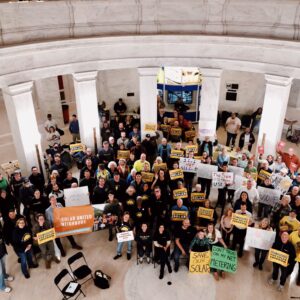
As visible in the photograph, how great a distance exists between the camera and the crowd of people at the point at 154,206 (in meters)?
9.74

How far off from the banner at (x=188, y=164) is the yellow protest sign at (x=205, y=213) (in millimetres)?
2459

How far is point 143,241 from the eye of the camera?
10.1 metres

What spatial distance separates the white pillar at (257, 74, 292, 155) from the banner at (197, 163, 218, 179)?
3054 mm

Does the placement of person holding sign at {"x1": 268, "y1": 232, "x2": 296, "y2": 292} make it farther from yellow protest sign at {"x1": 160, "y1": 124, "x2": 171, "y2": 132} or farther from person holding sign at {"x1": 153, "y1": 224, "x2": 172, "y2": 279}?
yellow protest sign at {"x1": 160, "y1": 124, "x2": 171, "y2": 132}

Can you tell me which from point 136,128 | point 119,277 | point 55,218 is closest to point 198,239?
point 119,277

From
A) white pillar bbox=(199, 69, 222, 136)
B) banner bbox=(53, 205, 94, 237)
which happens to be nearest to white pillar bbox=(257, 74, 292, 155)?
white pillar bbox=(199, 69, 222, 136)

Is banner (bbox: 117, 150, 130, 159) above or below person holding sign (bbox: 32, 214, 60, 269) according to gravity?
above

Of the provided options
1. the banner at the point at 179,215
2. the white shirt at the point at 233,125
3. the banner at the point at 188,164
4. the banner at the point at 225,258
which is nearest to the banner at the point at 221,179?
the banner at the point at 188,164

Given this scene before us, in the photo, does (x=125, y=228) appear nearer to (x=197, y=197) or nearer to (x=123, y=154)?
(x=197, y=197)

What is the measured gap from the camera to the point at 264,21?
12352mm

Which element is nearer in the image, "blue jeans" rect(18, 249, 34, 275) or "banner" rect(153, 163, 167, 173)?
"blue jeans" rect(18, 249, 34, 275)

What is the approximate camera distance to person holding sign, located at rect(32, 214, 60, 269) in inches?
384

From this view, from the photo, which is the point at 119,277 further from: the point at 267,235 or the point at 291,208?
the point at 291,208

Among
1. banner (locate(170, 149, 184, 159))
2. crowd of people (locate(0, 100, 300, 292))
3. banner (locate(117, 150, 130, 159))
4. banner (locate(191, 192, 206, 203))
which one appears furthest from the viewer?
banner (locate(117, 150, 130, 159))
